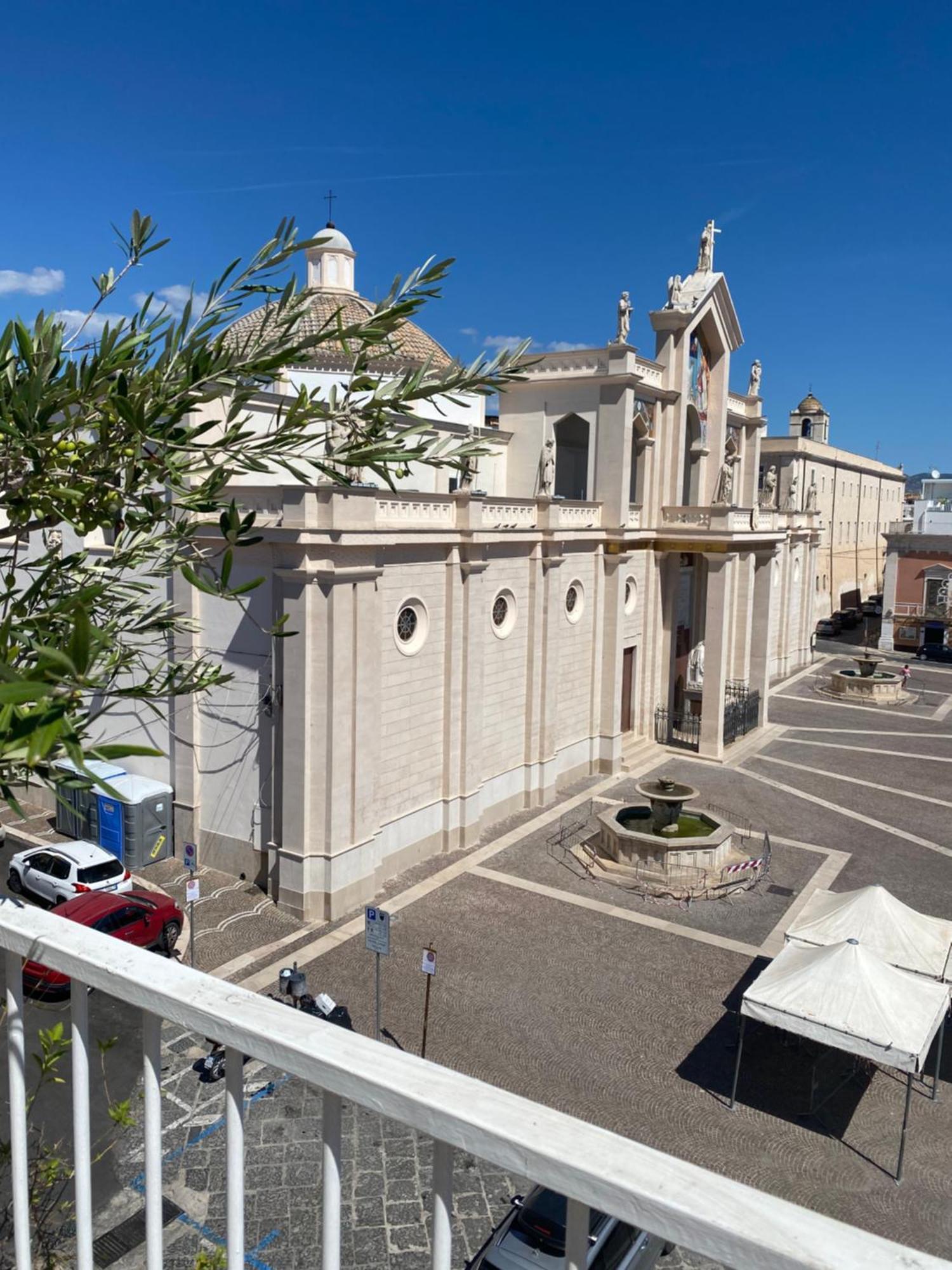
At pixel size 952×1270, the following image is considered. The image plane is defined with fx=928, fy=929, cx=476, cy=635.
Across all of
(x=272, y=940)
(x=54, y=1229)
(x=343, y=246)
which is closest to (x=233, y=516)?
(x=54, y=1229)

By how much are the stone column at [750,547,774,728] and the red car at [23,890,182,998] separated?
2446 centimetres

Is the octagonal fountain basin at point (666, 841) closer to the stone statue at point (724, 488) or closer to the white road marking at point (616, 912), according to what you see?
the white road marking at point (616, 912)

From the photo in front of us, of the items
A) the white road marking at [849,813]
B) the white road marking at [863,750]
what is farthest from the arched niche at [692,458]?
the white road marking at [849,813]

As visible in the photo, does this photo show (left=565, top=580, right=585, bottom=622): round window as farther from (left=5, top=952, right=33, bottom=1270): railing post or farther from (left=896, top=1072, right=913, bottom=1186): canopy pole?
(left=5, top=952, right=33, bottom=1270): railing post

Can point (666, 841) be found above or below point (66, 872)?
below

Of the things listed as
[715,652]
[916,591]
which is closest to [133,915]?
[715,652]

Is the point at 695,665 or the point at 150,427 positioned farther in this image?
the point at 695,665

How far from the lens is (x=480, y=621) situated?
21.7 meters

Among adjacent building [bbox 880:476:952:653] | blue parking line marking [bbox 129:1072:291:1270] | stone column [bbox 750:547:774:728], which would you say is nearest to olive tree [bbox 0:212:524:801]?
blue parking line marking [bbox 129:1072:291:1270]

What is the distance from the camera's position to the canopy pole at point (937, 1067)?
12512mm

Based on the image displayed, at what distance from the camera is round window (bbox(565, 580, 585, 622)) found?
26.5 meters

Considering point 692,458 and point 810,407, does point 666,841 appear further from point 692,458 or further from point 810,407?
point 810,407

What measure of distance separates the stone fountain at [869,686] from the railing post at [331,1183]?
41.9 meters

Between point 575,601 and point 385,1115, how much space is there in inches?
988
